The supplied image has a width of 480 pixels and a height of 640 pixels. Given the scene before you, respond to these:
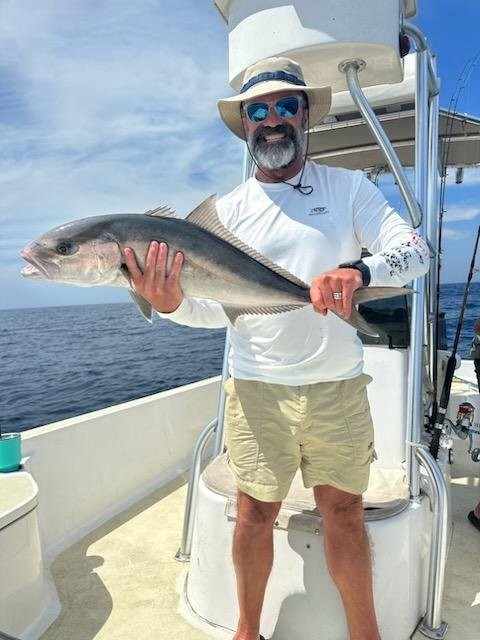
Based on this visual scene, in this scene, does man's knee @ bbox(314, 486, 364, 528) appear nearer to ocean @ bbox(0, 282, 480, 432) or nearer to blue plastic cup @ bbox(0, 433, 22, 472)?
blue plastic cup @ bbox(0, 433, 22, 472)

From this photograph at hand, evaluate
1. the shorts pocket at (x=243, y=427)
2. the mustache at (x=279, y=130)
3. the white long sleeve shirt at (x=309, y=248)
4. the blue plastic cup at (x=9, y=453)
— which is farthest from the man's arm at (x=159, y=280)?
the blue plastic cup at (x=9, y=453)

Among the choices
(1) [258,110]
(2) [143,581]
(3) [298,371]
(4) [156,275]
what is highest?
(1) [258,110]

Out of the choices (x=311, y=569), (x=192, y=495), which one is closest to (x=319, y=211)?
(x=311, y=569)

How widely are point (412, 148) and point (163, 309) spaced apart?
3120mm

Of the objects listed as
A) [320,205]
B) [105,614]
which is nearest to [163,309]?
[320,205]

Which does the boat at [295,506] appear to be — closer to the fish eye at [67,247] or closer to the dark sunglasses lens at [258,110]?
the dark sunglasses lens at [258,110]

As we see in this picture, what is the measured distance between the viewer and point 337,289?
5.75 ft

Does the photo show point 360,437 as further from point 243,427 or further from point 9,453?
point 9,453

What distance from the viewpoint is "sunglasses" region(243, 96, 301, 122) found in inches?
84.7

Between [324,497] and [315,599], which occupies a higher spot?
[324,497]

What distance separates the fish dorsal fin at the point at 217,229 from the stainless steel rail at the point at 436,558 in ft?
4.22

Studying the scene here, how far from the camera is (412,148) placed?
4.25 metres

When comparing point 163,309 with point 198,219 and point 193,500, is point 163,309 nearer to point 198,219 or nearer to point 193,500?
point 198,219

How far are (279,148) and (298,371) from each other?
0.92 m
